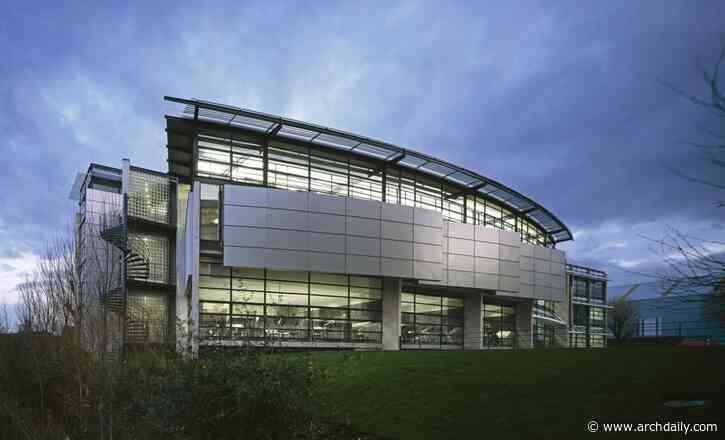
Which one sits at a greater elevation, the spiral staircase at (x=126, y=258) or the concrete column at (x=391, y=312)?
the spiral staircase at (x=126, y=258)

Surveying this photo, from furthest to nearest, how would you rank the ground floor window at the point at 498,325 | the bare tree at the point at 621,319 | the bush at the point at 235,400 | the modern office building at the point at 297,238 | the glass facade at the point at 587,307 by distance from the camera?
1. the bare tree at the point at 621,319
2. the glass facade at the point at 587,307
3. the ground floor window at the point at 498,325
4. the modern office building at the point at 297,238
5. the bush at the point at 235,400

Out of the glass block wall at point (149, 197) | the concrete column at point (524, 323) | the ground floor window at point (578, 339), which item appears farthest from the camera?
the ground floor window at point (578, 339)

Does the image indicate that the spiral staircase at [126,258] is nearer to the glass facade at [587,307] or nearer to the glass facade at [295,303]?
the glass facade at [295,303]

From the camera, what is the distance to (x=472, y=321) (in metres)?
46.5

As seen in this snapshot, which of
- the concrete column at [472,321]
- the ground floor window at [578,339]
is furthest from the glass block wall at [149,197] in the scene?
the ground floor window at [578,339]

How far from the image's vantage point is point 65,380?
17156mm

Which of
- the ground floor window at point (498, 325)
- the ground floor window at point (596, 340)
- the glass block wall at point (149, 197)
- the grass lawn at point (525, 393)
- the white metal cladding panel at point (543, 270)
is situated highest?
the glass block wall at point (149, 197)

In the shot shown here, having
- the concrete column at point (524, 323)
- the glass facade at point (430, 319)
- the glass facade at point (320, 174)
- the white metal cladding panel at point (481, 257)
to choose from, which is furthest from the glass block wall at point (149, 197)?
the concrete column at point (524, 323)

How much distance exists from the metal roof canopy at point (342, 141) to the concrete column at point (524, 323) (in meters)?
9.72

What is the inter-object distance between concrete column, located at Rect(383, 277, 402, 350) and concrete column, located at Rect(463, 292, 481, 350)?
27.5ft

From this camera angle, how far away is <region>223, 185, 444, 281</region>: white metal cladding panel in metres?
34.6

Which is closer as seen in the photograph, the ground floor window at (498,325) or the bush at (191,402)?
the bush at (191,402)

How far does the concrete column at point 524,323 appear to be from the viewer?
52.2 m

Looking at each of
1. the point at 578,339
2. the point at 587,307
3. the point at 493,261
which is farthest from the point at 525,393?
the point at 587,307
